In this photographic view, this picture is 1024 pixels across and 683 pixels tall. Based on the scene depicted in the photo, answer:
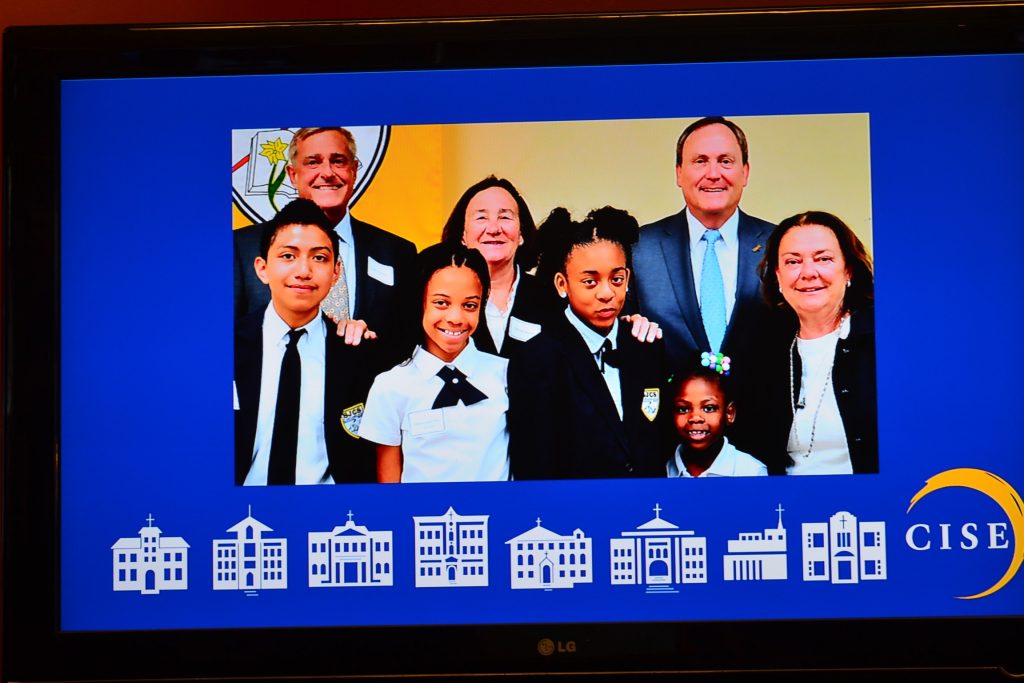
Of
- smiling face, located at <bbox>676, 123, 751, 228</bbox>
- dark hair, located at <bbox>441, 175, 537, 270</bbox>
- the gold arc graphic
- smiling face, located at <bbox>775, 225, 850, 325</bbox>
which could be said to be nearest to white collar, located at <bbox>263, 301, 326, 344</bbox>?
dark hair, located at <bbox>441, 175, 537, 270</bbox>

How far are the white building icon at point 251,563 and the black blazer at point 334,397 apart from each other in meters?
0.09

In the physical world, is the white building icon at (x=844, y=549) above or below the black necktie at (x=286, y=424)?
below

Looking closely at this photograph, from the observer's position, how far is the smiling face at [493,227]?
1.51 m

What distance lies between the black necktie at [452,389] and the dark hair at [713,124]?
1.50ft

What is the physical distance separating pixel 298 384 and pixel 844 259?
0.84 meters

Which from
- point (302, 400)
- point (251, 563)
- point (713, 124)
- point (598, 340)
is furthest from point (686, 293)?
point (251, 563)

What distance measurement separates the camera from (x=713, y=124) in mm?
1522

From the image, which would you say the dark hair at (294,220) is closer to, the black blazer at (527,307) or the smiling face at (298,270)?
the smiling face at (298,270)

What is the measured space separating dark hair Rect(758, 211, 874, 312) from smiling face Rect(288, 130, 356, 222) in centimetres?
63

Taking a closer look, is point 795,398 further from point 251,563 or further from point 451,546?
point 251,563

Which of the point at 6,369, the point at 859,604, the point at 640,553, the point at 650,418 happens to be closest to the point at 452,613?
the point at 640,553

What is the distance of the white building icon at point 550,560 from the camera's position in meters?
1.49

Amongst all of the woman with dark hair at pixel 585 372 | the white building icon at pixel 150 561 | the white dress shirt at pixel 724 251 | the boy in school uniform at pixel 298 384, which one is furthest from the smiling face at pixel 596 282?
the white building icon at pixel 150 561

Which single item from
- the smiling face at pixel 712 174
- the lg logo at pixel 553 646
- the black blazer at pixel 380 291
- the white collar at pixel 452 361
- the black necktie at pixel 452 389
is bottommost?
the lg logo at pixel 553 646
